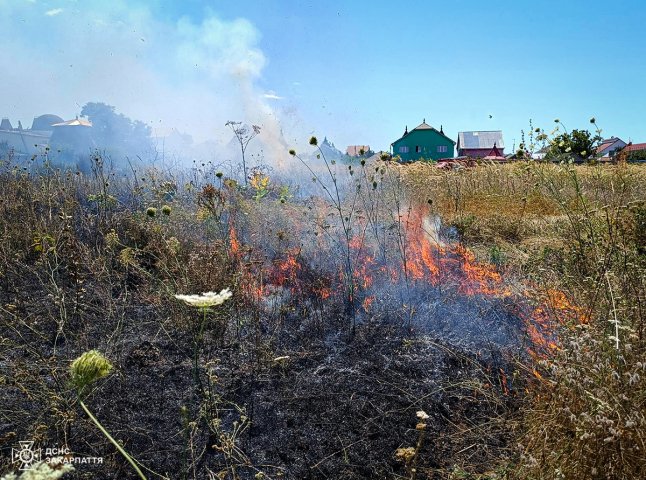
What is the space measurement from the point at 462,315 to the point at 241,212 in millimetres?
3652

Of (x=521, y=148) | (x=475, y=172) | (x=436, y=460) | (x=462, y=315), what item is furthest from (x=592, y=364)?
(x=475, y=172)

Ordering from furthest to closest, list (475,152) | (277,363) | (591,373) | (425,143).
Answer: (475,152)
(425,143)
(277,363)
(591,373)

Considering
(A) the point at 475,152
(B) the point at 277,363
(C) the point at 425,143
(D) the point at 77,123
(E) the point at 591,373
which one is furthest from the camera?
(A) the point at 475,152

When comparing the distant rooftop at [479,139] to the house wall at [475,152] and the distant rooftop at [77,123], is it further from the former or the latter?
the distant rooftop at [77,123]

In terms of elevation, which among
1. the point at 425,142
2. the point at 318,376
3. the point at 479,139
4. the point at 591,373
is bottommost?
the point at 318,376

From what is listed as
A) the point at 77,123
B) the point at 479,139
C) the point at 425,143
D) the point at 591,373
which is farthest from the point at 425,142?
the point at 591,373

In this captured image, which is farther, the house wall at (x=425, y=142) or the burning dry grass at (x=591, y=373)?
the house wall at (x=425, y=142)

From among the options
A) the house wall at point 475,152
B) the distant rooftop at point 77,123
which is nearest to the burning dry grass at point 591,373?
the distant rooftop at point 77,123

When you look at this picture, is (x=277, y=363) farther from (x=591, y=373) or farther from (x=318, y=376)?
(x=591, y=373)

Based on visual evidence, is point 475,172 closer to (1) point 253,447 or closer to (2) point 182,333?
(2) point 182,333

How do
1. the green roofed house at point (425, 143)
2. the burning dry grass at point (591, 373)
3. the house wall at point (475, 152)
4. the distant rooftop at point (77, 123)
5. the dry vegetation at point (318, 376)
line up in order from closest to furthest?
the burning dry grass at point (591, 373) < the dry vegetation at point (318, 376) < the distant rooftop at point (77, 123) < the green roofed house at point (425, 143) < the house wall at point (475, 152)

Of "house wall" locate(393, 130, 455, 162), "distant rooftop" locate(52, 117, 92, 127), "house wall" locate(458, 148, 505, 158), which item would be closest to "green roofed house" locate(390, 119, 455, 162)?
"house wall" locate(393, 130, 455, 162)

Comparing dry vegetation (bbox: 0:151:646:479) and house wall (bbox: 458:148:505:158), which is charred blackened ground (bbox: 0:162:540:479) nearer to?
dry vegetation (bbox: 0:151:646:479)

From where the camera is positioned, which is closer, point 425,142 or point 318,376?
point 318,376
